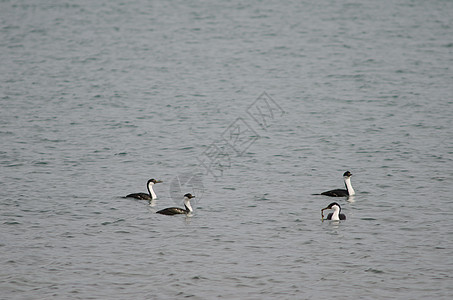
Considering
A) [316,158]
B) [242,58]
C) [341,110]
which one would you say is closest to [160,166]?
[316,158]

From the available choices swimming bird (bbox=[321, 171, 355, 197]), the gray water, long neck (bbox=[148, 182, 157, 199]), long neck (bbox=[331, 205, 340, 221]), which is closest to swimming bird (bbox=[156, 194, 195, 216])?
the gray water

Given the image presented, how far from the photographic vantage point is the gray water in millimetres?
15383

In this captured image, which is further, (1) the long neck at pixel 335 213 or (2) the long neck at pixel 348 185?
(2) the long neck at pixel 348 185

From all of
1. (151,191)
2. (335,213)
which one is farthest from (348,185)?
(151,191)

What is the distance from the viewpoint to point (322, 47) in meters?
50.1

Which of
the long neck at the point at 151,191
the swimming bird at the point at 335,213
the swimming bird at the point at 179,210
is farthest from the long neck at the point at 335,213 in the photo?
the long neck at the point at 151,191

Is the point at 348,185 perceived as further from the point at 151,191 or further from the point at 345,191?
the point at 151,191

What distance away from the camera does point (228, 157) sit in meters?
26.7

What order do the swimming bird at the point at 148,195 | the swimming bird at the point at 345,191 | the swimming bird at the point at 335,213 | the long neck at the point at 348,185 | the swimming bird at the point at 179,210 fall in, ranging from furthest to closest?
1. the long neck at the point at 348,185
2. the swimming bird at the point at 345,191
3. the swimming bird at the point at 148,195
4. the swimming bird at the point at 179,210
5. the swimming bird at the point at 335,213

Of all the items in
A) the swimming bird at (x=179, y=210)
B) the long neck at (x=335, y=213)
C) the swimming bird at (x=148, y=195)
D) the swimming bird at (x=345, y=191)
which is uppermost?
the swimming bird at (x=148, y=195)

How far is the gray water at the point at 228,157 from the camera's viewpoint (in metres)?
15.4

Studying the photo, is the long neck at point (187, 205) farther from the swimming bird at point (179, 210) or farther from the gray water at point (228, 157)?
the gray water at point (228, 157)

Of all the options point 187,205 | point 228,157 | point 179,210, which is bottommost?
point 179,210

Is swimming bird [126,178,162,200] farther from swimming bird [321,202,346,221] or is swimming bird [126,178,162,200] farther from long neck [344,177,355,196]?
long neck [344,177,355,196]
